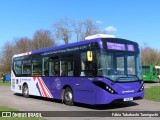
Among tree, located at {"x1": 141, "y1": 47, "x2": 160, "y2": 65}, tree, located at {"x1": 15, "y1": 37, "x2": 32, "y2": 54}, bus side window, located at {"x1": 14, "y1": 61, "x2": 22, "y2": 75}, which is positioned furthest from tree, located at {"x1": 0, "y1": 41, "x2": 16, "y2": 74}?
bus side window, located at {"x1": 14, "y1": 61, "x2": 22, "y2": 75}

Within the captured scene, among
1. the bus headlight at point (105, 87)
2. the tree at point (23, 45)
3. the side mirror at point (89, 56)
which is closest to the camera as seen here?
the bus headlight at point (105, 87)

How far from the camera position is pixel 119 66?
13.6m

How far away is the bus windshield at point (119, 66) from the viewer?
1299 cm

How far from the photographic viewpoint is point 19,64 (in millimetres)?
21578

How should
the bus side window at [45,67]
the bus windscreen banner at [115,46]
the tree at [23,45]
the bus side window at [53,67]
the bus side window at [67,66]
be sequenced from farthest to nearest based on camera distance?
the tree at [23,45], the bus side window at [45,67], the bus side window at [53,67], the bus side window at [67,66], the bus windscreen banner at [115,46]

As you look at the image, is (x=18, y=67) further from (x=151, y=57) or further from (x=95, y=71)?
(x=151, y=57)

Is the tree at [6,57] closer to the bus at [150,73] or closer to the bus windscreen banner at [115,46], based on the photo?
the bus at [150,73]

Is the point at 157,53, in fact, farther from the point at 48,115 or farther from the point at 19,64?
the point at 48,115

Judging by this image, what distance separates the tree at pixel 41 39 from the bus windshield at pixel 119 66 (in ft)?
209

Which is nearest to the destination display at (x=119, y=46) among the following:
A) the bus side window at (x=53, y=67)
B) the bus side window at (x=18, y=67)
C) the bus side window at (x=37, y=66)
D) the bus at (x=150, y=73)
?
the bus side window at (x=53, y=67)

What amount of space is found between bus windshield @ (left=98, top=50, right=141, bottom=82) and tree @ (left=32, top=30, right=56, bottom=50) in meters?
63.8

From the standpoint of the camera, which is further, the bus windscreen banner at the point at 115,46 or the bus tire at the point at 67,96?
the bus tire at the point at 67,96

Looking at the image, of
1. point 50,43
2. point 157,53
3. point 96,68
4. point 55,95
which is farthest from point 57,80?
point 157,53

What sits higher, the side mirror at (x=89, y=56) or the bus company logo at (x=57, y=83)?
the side mirror at (x=89, y=56)
